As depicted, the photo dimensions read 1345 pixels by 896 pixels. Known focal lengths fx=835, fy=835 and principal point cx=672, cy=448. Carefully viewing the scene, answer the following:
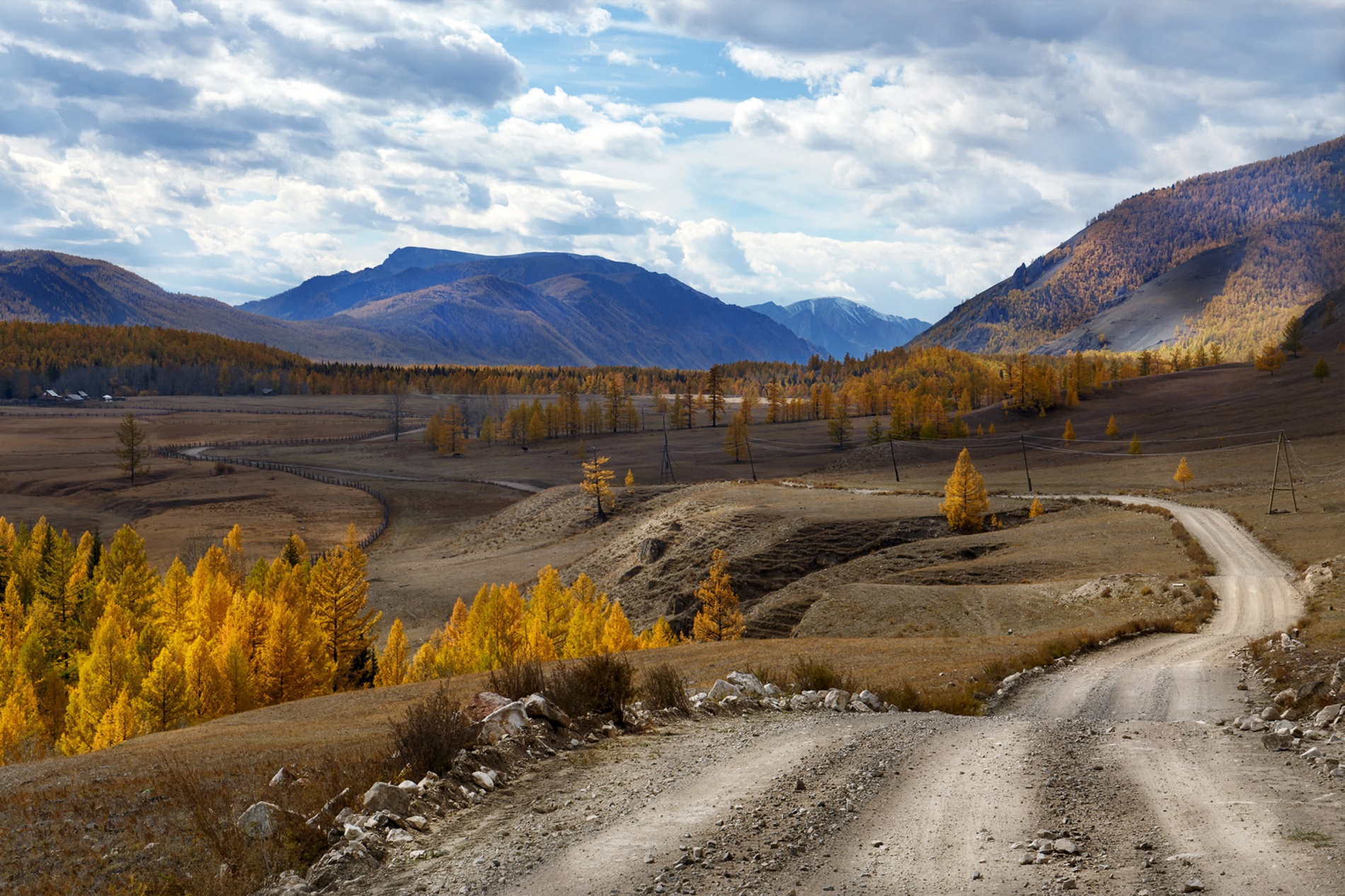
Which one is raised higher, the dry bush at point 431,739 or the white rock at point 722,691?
the dry bush at point 431,739

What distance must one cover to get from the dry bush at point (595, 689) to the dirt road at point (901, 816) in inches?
36.5

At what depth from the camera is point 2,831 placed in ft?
35.3

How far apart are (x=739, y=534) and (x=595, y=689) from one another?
52617 millimetres

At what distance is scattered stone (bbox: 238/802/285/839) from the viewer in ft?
29.7

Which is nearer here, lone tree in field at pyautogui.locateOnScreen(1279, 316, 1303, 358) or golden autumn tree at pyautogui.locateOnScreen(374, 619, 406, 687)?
golden autumn tree at pyautogui.locateOnScreen(374, 619, 406, 687)

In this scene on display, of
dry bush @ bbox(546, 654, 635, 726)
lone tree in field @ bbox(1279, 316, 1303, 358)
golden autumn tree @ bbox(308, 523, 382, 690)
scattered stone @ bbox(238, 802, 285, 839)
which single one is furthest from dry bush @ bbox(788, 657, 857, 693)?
lone tree in field @ bbox(1279, 316, 1303, 358)

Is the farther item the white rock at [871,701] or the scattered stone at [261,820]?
the white rock at [871,701]

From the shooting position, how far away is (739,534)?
66.4 m

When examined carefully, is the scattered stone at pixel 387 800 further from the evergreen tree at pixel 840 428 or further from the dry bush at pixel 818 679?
the evergreen tree at pixel 840 428

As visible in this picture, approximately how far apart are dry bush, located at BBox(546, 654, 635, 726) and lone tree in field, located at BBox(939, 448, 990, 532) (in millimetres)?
52549

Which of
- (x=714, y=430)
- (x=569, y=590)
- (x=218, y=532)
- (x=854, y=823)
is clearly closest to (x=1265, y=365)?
(x=714, y=430)

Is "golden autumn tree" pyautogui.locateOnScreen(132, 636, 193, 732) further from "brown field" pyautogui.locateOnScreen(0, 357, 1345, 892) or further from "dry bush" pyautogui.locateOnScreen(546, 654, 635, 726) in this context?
"dry bush" pyautogui.locateOnScreen(546, 654, 635, 726)

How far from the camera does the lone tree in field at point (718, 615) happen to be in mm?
46969

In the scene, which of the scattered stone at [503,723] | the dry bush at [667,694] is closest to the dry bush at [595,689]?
the dry bush at [667,694]
